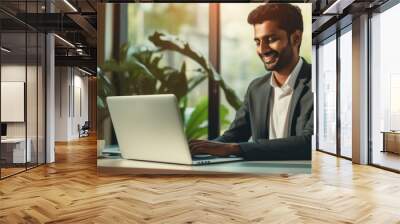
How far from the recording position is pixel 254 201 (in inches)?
194

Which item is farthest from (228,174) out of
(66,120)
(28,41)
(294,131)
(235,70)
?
(66,120)

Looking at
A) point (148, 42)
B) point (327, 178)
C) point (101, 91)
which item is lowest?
point (327, 178)

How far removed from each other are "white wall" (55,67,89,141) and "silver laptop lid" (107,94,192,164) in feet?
34.6

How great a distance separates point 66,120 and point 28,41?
30.9ft

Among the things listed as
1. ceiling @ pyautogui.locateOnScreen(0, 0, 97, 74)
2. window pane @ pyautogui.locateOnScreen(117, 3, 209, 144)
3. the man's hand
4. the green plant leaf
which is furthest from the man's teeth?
ceiling @ pyautogui.locateOnScreen(0, 0, 97, 74)

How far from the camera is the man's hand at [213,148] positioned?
21.8 ft

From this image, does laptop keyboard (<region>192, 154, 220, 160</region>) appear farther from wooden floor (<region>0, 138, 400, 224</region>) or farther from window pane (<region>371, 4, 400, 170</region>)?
window pane (<region>371, 4, 400, 170</region>)

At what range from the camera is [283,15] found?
662 centimetres

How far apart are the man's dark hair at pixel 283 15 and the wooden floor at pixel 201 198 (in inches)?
99.9

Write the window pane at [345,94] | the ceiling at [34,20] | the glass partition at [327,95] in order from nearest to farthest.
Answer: the ceiling at [34,20] → the window pane at [345,94] → the glass partition at [327,95]

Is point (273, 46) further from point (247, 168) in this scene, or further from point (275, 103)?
point (247, 168)

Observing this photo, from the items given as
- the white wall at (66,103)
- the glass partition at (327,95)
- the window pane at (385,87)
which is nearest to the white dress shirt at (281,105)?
the window pane at (385,87)

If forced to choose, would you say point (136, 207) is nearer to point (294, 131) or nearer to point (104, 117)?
point (104, 117)

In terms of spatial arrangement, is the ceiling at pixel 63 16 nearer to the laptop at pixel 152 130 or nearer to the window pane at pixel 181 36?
the window pane at pixel 181 36
